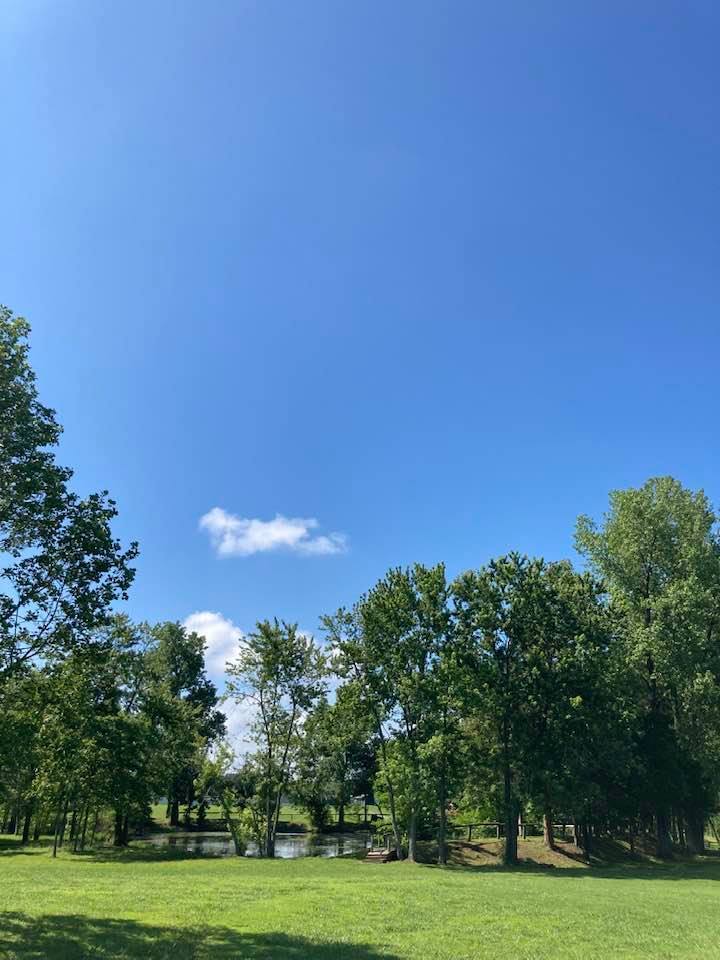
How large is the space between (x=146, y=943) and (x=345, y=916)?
5.35m

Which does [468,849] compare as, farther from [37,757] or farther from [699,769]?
[37,757]

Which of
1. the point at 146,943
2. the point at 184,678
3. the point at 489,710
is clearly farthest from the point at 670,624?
the point at 184,678

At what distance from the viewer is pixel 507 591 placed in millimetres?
39469

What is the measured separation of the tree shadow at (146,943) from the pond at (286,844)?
26.7 meters

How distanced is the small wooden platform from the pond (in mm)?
4212

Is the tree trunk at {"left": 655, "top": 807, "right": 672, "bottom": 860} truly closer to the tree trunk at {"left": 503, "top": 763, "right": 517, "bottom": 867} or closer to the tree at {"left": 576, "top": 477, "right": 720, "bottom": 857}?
the tree at {"left": 576, "top": 477, "right": 720, "bottom": 857}

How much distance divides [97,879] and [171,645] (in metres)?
49.4

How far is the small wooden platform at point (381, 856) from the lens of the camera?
3738 centimetres

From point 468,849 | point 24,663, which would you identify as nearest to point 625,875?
point 468,849

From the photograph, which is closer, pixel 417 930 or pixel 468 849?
pixel 417 930

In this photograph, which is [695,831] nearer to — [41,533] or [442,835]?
[442,835]

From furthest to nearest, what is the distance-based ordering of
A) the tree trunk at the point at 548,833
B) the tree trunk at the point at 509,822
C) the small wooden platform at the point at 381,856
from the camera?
the tree trunk at the point at 548,833
the small wooden platform at the point at 381,856
the tree trunk at the point at 509,822

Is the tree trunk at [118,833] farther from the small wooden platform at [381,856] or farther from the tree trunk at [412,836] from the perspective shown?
the tree trunk at [412,836]

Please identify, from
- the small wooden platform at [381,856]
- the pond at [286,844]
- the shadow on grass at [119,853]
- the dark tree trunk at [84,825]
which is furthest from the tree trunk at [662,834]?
the dark tree trunk at [84,825]
